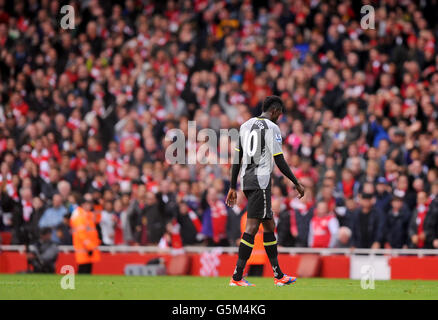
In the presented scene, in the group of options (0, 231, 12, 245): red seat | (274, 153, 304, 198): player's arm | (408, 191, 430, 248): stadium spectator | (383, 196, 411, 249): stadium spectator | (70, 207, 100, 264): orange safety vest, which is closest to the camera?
(274, 153, 304, 198): player's arm

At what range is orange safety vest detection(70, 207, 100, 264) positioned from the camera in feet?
58.2

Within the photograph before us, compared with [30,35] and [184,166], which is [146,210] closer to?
[184,166]

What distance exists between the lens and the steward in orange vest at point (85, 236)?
1773 centimetres

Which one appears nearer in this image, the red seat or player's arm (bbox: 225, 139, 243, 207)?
player's arm (bbox: 225, 139, 243, 207)

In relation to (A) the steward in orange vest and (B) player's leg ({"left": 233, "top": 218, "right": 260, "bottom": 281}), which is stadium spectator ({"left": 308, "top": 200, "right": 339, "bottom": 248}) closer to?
(A) the steward in orange vest

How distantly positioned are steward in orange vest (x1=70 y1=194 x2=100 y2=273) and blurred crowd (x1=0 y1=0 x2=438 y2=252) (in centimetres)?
132

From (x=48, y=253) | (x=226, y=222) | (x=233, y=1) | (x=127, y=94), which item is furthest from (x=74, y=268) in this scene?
(x=233, y=1)

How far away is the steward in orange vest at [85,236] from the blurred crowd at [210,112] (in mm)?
1316

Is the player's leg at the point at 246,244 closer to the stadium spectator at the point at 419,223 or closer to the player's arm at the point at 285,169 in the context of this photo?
the player's arm at the point at 285,169

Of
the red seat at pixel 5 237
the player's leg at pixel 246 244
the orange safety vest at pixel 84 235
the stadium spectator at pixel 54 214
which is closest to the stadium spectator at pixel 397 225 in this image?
the orange safety vest at pixel 84 235

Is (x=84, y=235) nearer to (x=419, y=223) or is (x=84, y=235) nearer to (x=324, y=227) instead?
(x=324, y=227)

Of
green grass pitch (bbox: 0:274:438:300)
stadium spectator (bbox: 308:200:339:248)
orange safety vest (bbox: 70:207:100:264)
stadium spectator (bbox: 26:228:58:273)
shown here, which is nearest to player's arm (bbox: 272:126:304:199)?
green grass pitch (bbox: 0:274:438:300)

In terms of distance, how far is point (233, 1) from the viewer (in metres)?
25.2
